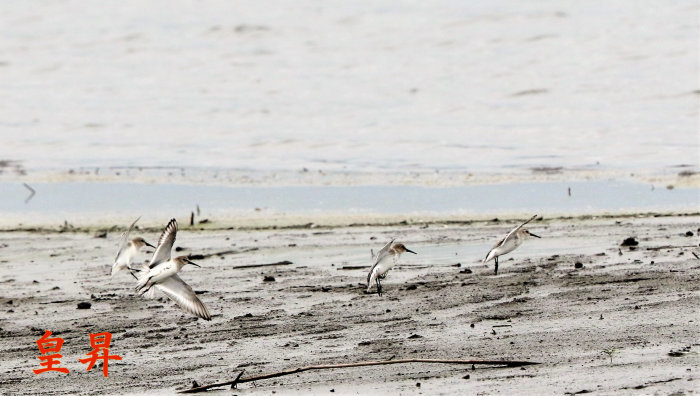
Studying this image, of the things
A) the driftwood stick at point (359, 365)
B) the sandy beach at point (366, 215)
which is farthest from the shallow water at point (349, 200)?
the driftwood stick at point (359, 365)

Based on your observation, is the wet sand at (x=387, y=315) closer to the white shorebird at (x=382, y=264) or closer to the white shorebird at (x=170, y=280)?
the white shorebird at (x=382, y=264)

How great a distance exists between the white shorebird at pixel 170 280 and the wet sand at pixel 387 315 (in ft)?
1.24

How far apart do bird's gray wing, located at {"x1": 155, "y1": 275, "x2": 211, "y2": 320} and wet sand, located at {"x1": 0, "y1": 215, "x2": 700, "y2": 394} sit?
34cm

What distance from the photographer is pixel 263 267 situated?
14.7 meters

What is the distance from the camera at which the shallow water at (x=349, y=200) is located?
19.1m

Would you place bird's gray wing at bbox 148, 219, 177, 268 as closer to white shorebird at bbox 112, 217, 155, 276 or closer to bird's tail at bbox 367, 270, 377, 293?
white shorebird at bbox 112, 217, 155, 276

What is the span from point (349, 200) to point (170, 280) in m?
9.40

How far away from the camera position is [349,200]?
20.3 metres

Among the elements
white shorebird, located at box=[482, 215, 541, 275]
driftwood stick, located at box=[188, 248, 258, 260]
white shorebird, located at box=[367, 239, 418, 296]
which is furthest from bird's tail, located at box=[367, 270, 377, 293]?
driftwood stick, located at box=[188, 248, 258, 260]

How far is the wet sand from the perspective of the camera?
374 inches

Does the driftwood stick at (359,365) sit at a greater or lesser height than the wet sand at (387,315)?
greater

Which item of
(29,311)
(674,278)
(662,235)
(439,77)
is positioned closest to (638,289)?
(674,278)

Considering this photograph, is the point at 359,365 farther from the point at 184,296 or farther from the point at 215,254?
the point at 215,254

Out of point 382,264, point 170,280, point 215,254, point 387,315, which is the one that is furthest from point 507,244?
point 215,254
